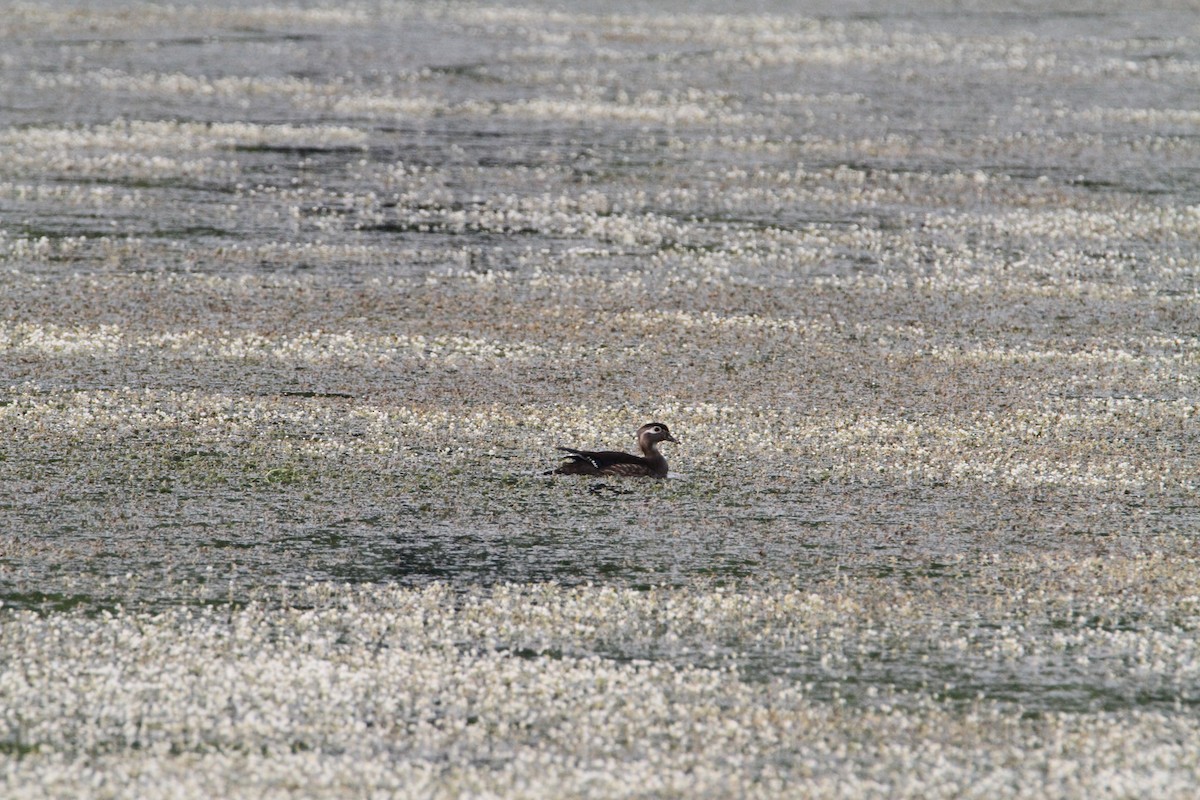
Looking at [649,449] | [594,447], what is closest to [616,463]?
[649,449]

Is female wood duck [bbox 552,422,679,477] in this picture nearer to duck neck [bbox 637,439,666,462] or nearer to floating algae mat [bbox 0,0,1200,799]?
duck neck [bbox 637,439,666,462]

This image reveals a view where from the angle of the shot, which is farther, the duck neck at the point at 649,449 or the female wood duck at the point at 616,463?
the duck neck at the point at 649,449

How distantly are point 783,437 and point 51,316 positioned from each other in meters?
6.18

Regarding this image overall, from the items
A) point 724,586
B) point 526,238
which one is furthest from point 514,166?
point 724,586

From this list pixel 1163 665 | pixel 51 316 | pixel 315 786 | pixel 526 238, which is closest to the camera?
pixel 315 786

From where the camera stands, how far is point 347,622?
881 cm

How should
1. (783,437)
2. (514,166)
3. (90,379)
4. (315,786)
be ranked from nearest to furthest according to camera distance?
(315,786) < (783,437) < (90,379) < (514,166)

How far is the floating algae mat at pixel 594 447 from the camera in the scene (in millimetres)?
7746

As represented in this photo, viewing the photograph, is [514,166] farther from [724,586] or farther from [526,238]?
[724,586]

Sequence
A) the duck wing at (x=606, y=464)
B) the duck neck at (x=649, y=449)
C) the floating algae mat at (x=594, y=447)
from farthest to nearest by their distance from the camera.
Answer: the duck neck at (x=649, y=449)
the duck wing at (x=606, y=464)
the floating algae mat at (x=594, y=447)

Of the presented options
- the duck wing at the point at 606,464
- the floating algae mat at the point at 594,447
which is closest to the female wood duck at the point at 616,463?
the duck wing at the point at 606,464

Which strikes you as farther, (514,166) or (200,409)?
(514,166)

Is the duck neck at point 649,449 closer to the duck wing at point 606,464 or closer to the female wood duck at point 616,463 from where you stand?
the female wood duck at point 616,463

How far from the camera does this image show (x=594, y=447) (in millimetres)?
11922
